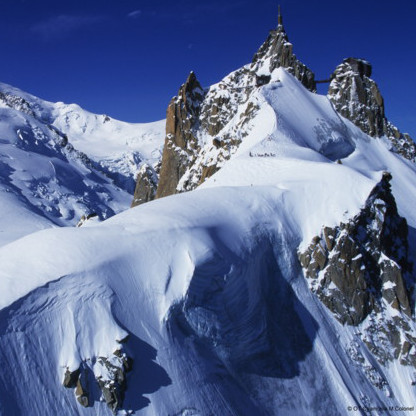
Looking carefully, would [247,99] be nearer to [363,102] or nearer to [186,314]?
[363,102]

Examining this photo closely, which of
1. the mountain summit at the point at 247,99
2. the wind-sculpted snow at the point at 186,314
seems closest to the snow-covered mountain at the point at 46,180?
the mountain summit at the point at 247,99

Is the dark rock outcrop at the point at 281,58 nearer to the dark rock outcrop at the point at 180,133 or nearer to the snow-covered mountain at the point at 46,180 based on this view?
the dark rock outcrop at the point at 180,133

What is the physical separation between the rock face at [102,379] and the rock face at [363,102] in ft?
142

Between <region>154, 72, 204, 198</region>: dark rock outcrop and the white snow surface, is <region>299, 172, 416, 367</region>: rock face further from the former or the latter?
<region>154, 72, 204, 198</region>: dark rock outcrop

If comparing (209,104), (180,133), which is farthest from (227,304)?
(209,104)

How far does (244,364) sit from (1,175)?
77.9m

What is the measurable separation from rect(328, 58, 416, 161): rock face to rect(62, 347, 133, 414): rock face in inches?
1701

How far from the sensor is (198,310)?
20.9 m

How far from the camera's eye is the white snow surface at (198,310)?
17375mm

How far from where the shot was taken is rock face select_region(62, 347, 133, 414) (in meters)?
16.6

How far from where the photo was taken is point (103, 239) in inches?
836

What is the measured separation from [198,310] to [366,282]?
1043 centimetres

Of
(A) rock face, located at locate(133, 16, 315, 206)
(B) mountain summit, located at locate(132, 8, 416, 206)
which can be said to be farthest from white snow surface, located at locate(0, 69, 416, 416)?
(A) rock face, located at locate(133, 16, 315, 206)

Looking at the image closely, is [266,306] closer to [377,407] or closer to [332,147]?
[377,407]
